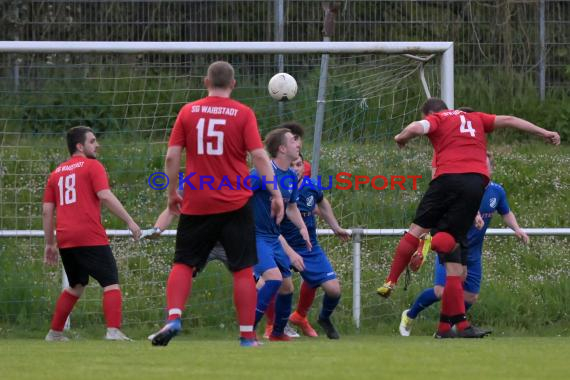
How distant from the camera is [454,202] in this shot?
9062mm

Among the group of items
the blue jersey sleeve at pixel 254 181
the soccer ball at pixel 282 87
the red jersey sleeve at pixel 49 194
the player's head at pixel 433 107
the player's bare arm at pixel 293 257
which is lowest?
the player's bare arm at pixel 293 257

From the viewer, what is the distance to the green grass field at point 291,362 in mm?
5824

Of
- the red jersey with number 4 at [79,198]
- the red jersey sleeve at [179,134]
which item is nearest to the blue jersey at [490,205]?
the red jersey with number 4 at [79,198]

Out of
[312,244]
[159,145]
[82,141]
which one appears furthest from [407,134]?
[159,145]

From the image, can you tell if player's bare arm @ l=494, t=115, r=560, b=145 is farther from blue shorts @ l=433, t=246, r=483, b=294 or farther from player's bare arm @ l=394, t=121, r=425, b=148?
blue shorts @ l=433, t=246, r=483, b=294

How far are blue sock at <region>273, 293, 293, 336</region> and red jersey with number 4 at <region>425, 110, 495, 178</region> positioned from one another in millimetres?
1646

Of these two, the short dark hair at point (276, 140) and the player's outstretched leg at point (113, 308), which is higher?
the short dark hair at point (276, 140)

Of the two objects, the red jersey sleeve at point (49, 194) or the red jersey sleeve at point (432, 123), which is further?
the red jersey sleeve at point (49, 194)

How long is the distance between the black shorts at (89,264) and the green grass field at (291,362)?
141cm

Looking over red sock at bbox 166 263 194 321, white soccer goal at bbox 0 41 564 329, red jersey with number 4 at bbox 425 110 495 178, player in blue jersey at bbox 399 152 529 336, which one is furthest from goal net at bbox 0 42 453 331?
red sock at bbox 166 263 194 321

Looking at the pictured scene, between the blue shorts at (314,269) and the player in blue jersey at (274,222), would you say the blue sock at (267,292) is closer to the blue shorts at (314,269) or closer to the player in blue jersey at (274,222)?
the player in blue jersey at (274,222)

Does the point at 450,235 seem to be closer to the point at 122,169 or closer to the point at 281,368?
the point at 281,368

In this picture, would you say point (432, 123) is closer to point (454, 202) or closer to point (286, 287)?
point (454, 202)

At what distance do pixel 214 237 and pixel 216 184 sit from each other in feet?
1.14
